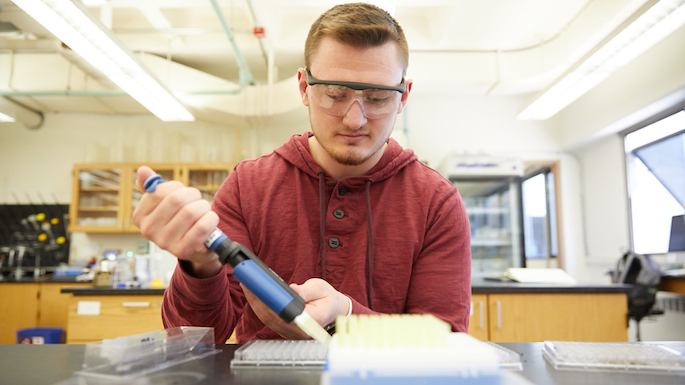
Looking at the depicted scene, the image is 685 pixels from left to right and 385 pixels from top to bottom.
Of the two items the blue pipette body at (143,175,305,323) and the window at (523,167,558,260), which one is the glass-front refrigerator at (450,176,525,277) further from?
the blue pipette body at (143,175,305,323)

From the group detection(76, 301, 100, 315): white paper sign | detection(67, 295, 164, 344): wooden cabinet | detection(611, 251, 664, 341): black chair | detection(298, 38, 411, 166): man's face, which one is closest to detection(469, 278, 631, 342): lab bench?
detection(611, 251, 664, 341): black chair

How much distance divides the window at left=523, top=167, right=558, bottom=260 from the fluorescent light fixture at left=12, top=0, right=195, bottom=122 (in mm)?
4395

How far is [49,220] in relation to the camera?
17.5 feet

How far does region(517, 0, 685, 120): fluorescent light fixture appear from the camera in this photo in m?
2.46

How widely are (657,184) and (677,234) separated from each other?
20.7 inches

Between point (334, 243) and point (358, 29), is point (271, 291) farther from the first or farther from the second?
point (358, 29)

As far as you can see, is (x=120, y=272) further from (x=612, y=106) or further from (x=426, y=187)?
(x=612, y=106)

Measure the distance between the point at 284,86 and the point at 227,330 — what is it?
4044 mm

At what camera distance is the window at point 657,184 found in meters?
3.88

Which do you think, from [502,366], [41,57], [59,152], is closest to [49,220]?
[59,152]

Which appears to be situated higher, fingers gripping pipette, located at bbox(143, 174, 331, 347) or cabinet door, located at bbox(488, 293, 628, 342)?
fingers gripping pipette, located at bbox(143, 174, 331, 347)

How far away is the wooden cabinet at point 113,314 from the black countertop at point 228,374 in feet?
7.55

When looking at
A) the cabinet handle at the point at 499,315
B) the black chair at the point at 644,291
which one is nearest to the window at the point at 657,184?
the black chair at the point at 644,291

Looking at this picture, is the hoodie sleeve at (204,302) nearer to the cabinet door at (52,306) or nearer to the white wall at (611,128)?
the white wall at (611,128)
